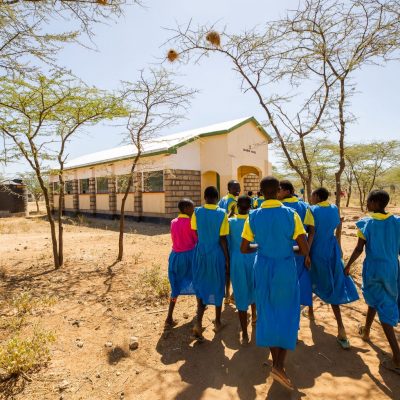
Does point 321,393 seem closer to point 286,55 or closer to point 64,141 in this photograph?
point 286,55

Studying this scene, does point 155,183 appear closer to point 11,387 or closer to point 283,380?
point 11,387

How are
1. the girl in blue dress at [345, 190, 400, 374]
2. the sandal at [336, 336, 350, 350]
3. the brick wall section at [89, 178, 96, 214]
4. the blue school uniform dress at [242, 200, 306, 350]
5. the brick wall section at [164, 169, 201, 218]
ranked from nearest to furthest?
1. the blue school uniform dress at [242, 200, 306, 350]
2. the girl in blue dress at [345, 190, 400, 374]
3. the sandal at [336, 336, 350, 350]
4. the brick wall section at [164, 169, 201, 218]
5. the brick wall section at [89, 178, 96, 214]

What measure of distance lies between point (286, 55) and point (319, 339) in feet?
15.1

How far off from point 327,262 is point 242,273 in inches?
40.7

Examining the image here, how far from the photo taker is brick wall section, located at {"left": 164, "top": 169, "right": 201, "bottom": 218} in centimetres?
1387

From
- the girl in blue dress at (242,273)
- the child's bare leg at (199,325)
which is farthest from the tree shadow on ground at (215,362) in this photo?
the girl in blue dress at (242,273)

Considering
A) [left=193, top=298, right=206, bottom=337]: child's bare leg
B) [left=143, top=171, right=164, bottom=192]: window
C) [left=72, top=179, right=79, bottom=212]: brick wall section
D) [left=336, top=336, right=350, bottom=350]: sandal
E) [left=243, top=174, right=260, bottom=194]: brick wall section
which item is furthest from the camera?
[left=72, top=179, right=79, bottom=212]: brick wall section

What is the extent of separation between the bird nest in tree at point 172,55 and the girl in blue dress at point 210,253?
2742mm

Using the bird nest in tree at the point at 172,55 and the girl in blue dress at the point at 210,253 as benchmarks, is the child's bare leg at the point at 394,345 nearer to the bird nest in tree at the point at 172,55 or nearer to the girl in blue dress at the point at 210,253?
the girl in blue dress at the point at 210,253

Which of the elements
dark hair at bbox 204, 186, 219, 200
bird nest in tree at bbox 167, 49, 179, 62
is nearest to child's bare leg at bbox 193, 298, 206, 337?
dark hair at bbox 204, 186, 219, 200

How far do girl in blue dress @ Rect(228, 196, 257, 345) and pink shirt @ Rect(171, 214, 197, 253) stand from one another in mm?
594

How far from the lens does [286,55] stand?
5234 millimetres

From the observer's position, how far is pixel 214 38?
193 inches

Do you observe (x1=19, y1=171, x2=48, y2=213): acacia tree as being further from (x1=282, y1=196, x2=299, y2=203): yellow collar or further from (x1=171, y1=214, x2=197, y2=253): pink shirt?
(x1=282, y1=196, x2=299, y2=203): yellow collar
